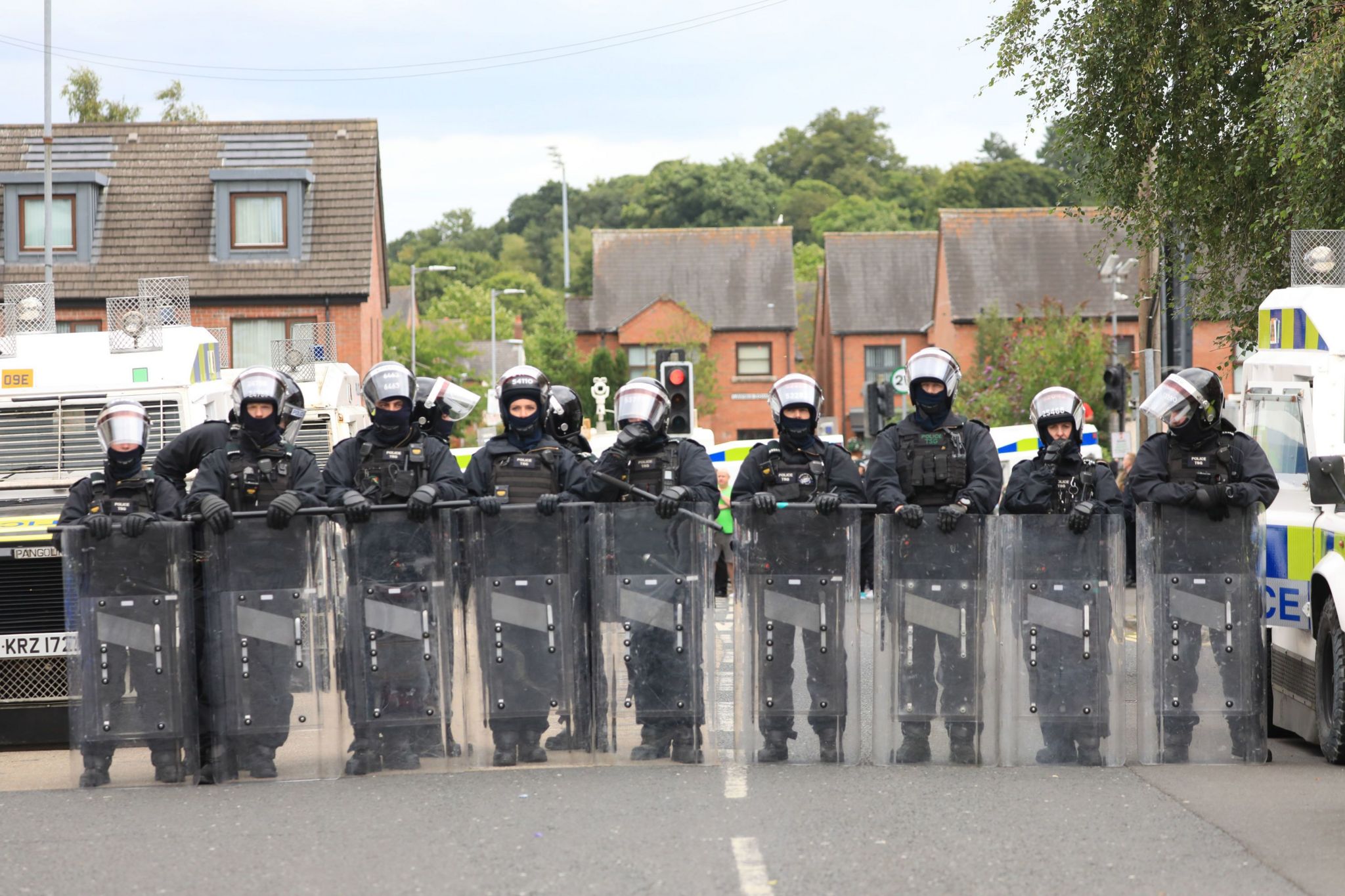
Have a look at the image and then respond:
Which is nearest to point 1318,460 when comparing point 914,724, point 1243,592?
point 1243,592

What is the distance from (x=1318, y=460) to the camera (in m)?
8.64

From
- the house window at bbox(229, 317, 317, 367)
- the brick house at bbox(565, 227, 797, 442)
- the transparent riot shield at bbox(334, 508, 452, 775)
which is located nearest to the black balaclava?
the transparent riot shield at bbox(334, 508, 452, 775)

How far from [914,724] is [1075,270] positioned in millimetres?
52089

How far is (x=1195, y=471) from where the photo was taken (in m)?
9.34

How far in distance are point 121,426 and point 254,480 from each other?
0.79 m

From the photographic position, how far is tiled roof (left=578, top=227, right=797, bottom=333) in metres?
62.7

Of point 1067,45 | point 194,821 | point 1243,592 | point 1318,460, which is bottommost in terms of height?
point 194,821

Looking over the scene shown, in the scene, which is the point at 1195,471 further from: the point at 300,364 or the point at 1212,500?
the point at 300,364

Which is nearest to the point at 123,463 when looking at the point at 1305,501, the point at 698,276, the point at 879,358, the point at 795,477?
the point at 795,477

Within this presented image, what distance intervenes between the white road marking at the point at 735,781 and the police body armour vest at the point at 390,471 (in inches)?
89.3

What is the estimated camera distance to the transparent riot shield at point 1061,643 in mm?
8844

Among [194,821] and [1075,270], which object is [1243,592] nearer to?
[194,821]

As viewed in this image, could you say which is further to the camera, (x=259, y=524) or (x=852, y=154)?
(x=852, y=154)

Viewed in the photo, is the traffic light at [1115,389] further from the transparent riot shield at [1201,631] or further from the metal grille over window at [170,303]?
the transparent riot shield at [1201,631]
